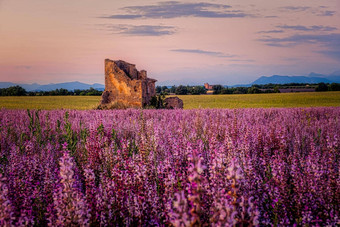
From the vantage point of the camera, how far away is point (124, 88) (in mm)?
16594

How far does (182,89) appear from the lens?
6106 cm

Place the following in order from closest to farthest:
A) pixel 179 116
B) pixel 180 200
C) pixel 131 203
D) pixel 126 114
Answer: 1. pixel 180 200
2. pixel 131 203
3. pixel 179 116
4. pixel 126 114

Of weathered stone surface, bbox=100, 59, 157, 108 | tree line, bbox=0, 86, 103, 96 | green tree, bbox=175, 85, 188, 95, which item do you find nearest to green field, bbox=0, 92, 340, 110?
weathered stone surface, bbox=100, 59, 157, 108

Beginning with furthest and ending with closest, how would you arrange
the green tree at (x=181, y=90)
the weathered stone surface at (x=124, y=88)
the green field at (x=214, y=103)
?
the green tree at (x=181, y=90), the green field at (x=214, y=103), the weathered stone surface at (x=124, y=88)

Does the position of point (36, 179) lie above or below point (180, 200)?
below

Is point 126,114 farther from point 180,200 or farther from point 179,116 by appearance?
point 180,200

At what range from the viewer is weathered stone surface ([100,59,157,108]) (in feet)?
53.0

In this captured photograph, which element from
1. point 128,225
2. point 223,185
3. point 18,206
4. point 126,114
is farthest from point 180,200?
point 126,114

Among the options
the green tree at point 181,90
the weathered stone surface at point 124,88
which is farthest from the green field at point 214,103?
the green tree at point 181,90

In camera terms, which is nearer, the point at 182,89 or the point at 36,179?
the point at 36,179

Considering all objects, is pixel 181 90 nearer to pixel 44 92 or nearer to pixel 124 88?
pixel 44 92

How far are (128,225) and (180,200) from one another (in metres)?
1.43

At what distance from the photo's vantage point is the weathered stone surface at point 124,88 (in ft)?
53.0

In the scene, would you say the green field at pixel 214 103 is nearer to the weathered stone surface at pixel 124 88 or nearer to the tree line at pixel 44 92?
the weathered stone surface at pixel 124 88
